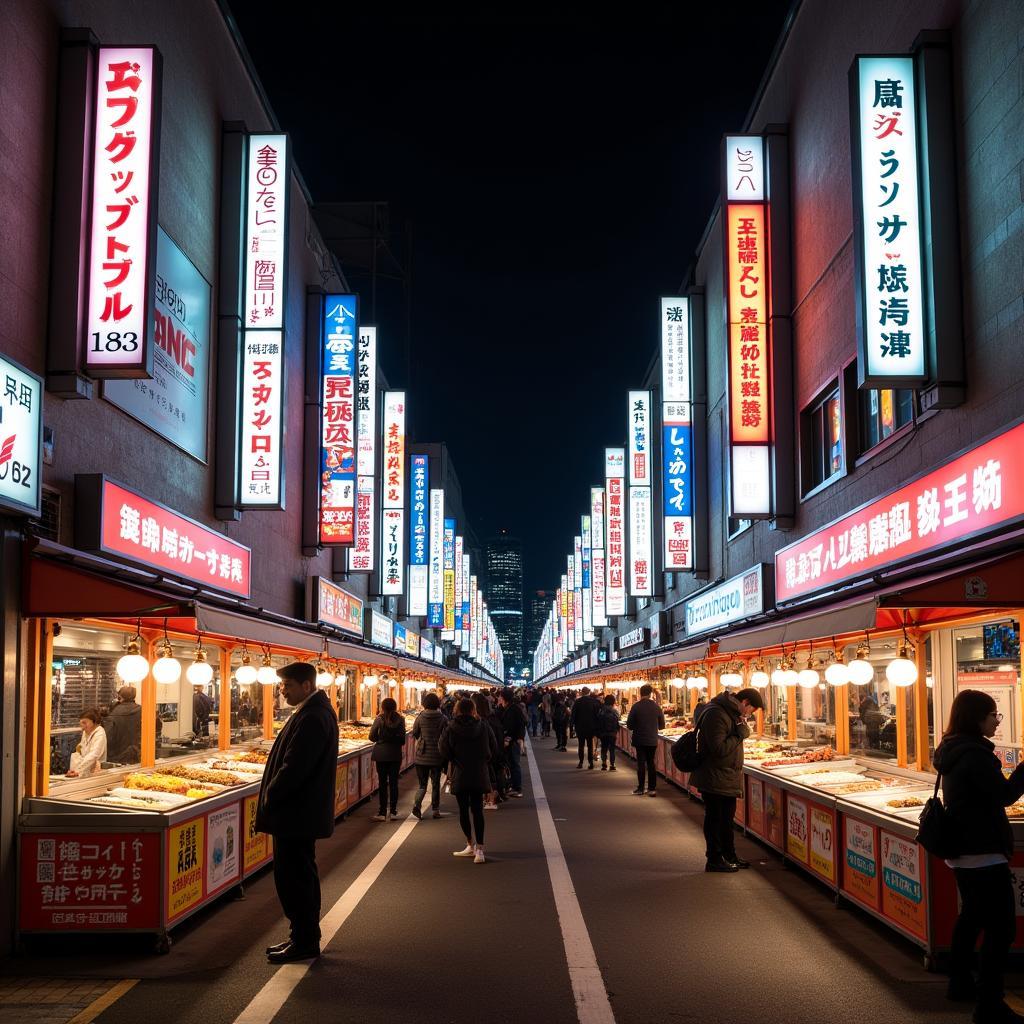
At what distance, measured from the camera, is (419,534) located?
134 feet

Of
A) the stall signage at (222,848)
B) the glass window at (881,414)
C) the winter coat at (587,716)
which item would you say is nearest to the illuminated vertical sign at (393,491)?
the winter coat at (587,716)

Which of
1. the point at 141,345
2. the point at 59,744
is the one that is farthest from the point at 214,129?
the point at 59,744

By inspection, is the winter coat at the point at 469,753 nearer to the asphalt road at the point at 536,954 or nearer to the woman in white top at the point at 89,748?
the asphalt road at the point at 536,954

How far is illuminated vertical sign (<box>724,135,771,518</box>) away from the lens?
1853 centimetres

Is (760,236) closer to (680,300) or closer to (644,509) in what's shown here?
(680,300)

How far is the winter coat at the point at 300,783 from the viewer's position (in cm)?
809

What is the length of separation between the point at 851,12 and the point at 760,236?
3.88 m

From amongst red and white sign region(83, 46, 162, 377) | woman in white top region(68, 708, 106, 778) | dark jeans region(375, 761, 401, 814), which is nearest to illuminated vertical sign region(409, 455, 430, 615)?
dark jeans region(375, 761, 401, 814)

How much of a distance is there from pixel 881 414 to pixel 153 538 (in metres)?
9.09

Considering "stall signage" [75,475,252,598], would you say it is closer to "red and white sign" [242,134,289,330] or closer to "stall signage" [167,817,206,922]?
"red and white sign" [242,134,289,330]

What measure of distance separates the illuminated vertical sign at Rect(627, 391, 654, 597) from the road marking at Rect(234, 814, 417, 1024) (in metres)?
21.7

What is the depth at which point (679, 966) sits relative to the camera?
26.4ft

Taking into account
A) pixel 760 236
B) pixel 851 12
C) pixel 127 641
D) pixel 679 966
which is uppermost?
pixel 851 12

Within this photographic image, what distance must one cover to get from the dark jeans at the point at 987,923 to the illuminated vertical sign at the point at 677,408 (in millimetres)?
19816
